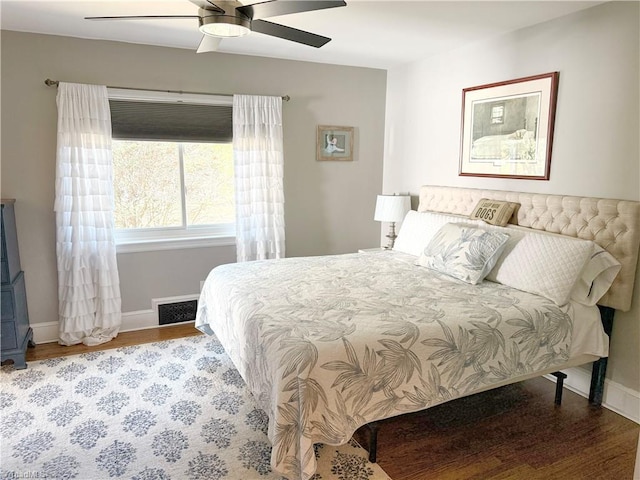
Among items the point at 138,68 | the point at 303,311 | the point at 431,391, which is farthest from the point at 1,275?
the point at 431,391

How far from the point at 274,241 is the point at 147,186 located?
1.24m

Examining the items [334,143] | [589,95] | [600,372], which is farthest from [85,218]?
[600,372]

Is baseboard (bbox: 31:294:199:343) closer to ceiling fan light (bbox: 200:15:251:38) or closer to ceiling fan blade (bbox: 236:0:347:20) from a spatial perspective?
ceiling fan light (bbox: 200:15:251:38)

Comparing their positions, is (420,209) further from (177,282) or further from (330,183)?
(177,282)

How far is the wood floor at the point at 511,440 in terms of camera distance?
221 cm

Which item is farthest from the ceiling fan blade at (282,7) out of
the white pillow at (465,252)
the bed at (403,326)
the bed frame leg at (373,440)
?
the bed frame leg at (373,440)

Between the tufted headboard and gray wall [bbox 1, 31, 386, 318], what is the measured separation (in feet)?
5.70

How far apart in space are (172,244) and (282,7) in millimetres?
2528

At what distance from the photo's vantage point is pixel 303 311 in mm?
2396

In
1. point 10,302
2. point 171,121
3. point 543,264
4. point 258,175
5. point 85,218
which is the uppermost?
point 171,121

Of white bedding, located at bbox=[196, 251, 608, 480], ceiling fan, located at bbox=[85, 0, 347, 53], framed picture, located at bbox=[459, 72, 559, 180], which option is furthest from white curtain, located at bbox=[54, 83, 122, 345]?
framed picture, located at bbox=[459, 72, 559, 180]

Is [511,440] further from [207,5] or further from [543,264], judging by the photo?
[207,5]

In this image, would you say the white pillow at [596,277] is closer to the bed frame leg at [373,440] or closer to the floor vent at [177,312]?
the bed frame leg at [373,440]

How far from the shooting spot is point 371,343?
6.76 ft
